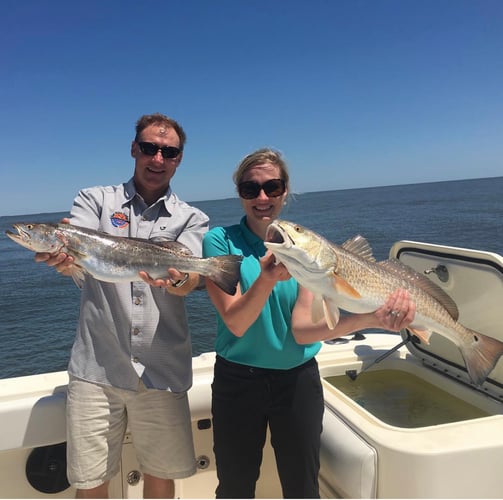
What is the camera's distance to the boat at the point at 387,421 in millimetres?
3146

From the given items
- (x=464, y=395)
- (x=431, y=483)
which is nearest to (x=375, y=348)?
(x=464, y=395)

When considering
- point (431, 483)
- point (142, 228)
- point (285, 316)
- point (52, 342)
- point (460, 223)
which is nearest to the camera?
point (431, 483)

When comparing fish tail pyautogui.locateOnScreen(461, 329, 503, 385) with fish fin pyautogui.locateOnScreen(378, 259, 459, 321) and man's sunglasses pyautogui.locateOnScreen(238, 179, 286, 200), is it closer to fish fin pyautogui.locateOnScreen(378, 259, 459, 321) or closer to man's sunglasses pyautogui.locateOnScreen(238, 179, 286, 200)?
fish fin pyautogui.locateOnScreen(378, 259, 459, 321)

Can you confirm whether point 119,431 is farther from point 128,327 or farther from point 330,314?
point 330,314

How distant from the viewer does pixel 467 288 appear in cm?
384

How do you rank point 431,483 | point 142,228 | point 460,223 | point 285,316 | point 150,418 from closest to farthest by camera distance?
point 431,483 < point 285,316 < point 150,418 < point 142,228 < point 460,223

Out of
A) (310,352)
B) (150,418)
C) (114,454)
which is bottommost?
(114,454)

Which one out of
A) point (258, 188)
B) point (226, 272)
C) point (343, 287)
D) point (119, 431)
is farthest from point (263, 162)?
point (119, 431)

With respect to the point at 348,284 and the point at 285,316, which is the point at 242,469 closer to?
the point at 285,316

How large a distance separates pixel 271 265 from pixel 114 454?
2197mm

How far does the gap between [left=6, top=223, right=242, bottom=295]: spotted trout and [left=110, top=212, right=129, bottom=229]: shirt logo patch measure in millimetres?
180

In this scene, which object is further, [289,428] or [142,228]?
[142,228]

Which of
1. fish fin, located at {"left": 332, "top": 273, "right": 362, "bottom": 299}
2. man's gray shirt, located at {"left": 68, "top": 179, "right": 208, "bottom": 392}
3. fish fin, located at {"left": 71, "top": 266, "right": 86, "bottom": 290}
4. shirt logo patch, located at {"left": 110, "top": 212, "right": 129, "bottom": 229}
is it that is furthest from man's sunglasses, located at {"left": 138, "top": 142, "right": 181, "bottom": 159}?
fish fin, located at {"left": 332, "top": 273, "right": 362, "bottom": 299}

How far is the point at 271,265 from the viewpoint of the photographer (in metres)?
2.81
